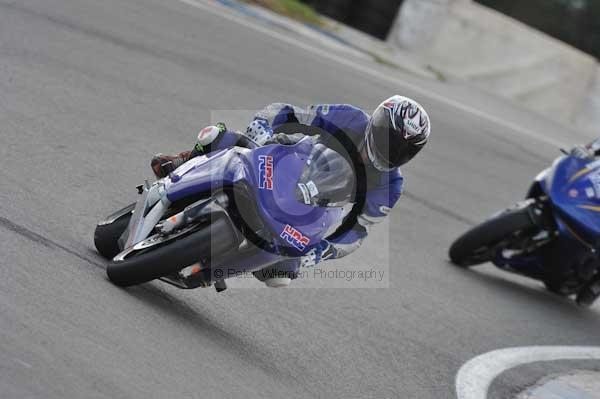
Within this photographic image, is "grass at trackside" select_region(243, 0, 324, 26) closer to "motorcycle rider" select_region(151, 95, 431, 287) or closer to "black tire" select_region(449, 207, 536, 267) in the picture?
"black tire" select_region(449, 207, 536, 267)

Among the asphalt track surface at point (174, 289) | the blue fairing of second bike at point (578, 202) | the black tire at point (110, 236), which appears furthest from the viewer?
the blue fairing of second bike at point (578, 202)

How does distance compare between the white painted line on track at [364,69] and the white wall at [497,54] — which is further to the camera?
the white wall at [497,54]

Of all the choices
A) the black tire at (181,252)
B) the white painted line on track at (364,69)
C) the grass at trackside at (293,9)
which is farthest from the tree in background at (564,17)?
the black tire at (181,252)

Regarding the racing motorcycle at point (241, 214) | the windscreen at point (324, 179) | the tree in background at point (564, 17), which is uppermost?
the windscreen at point (324, 179)

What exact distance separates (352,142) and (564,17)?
56.4 ft

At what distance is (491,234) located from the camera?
927cm

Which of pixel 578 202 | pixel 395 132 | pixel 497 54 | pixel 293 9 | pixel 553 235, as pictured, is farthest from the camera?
pixel 497 54

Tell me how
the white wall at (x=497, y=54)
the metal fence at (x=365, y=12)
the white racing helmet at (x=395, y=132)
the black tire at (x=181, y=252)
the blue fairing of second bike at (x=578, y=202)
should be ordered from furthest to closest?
the metal fence at (x=365, y=12)
the white wall at (x=497, y=54)
the blue fairing of second bike at (x=578, y=202)
the white racing helmet at (x=395, y=132)
the black tire at (x=181, y=252)

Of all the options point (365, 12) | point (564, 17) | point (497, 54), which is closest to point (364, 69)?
point (365, 12)

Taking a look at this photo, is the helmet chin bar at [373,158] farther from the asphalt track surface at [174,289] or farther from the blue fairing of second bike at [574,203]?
the blue fairing of second bike at [574,203]

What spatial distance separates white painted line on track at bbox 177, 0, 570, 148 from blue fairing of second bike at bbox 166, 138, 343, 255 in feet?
30.2

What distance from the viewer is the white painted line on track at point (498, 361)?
7.06 m

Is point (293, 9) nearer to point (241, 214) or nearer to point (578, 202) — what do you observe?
point (578, 202)

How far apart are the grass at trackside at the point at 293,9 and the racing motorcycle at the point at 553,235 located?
27.7 ft
